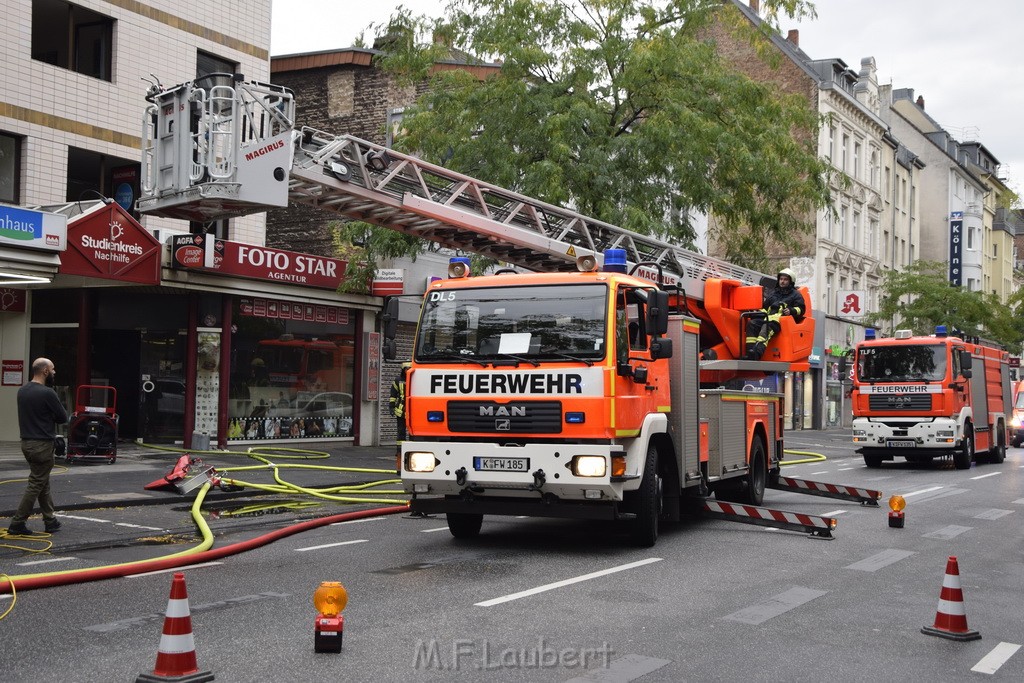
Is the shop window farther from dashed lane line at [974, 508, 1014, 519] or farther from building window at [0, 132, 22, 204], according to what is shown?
dashed lane line at [974, 508, 1014, 519]

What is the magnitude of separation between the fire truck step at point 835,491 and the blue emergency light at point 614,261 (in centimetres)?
530

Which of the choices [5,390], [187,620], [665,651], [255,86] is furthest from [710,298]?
[5,390]

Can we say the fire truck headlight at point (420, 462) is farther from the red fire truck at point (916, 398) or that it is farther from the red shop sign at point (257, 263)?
the red fire truck at point (916, 398)

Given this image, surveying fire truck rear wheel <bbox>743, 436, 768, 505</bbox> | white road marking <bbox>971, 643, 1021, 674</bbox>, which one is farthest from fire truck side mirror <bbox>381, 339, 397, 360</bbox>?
white road marking <bbox>971, 643, 1021, 674</bbox>

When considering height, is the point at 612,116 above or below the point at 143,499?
above

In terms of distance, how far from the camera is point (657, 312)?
1037 centimetres

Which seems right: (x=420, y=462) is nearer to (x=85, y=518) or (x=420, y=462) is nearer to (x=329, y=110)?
(x=85, y=518)

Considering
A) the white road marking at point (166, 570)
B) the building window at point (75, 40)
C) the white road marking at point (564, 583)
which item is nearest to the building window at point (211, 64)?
the building window at point (75, 40)

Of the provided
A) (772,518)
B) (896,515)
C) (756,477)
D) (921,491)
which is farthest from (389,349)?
(921,491)

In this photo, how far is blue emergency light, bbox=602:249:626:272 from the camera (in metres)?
11.1

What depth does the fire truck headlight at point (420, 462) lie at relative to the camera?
1030 centimetres

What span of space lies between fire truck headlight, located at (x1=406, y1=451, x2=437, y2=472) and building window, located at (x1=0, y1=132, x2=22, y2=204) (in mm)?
12713

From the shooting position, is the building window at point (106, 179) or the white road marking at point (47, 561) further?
the building window at point (106, 179)

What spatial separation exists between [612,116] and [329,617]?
17.5 m
